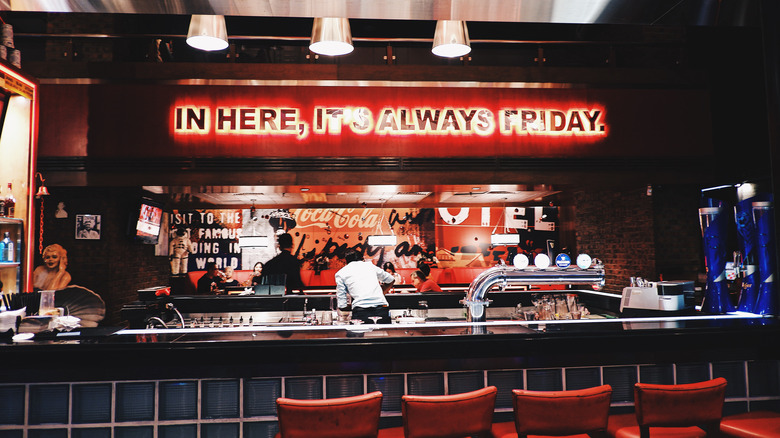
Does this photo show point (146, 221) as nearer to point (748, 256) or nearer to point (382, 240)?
point (382, 240)

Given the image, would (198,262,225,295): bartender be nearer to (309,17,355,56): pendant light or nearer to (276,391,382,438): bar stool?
(309,17,355,56): pendant light

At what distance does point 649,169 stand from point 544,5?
175 inches

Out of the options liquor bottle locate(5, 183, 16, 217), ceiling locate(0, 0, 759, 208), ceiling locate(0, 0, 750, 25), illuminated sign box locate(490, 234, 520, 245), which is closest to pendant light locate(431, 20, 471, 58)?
ceiling locate(0, 0, 759, 208)

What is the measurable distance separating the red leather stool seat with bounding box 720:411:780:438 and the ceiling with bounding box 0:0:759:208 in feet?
7.81

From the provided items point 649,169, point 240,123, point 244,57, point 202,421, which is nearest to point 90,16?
point 244,57

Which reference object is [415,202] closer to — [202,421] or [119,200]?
[119,200]

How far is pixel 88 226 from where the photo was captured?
21.5 feet

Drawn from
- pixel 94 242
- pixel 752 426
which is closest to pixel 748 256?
pixel 752 426

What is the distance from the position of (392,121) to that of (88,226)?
4.12 m

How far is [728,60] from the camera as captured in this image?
6.57m

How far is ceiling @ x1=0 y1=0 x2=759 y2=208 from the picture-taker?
9.86 ft

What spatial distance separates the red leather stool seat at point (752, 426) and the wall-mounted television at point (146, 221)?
6838 mm

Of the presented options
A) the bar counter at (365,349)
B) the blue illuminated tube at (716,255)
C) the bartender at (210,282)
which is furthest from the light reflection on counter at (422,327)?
the bartender at (210,282)

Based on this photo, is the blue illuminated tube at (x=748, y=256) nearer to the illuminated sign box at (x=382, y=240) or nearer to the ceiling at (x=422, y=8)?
the ceiling at (x=422, y=8)
